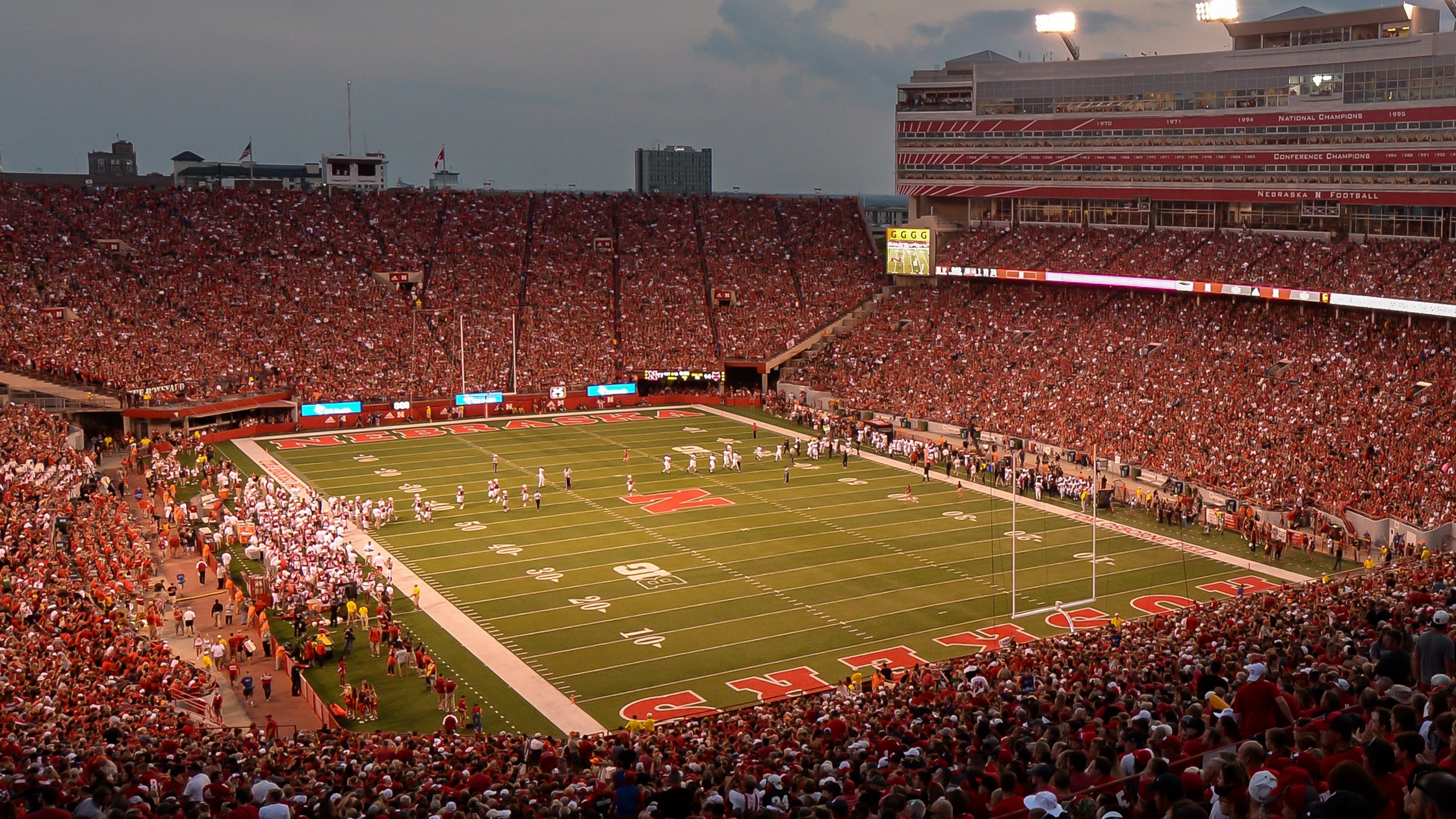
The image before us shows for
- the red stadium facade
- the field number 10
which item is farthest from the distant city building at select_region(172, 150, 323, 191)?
the field number 10

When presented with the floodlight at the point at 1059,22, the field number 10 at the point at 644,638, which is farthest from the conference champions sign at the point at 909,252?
the field number 10 at the point at 644,638

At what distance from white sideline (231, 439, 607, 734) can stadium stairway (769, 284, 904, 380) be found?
26328mm

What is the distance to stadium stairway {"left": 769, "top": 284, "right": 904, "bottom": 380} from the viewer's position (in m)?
54.9

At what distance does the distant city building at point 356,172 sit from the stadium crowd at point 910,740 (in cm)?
5818

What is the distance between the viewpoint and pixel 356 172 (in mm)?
77250

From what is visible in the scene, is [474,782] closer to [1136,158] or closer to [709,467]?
[709,467]

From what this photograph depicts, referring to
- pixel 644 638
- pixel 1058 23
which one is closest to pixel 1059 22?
pixel 1058 23

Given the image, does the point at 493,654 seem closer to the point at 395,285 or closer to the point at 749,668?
the point at 749,668

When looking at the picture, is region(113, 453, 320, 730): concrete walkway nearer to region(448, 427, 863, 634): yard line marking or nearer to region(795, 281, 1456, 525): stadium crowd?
region(448, 427, 863, 634): yard line marking

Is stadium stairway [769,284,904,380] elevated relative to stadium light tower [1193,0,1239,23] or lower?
lower

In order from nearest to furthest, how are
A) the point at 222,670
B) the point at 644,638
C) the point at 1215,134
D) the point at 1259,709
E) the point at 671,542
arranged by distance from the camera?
the point at 1259,709, the point at 222,670, the point at 644,638, the point at 671,542, the point at 1215,134

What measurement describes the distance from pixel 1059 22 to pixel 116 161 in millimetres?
90592

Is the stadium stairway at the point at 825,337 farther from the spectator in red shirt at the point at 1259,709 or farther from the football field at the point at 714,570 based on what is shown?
the spectator in red shirt at the point at 1259,709

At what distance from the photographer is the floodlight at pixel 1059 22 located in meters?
56.6
